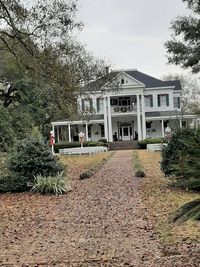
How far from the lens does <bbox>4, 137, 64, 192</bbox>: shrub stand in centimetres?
1488

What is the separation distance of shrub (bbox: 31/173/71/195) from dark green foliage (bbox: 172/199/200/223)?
367 inches

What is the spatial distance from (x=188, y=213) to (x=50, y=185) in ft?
32.0

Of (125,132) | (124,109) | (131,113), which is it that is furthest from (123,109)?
(125,132)

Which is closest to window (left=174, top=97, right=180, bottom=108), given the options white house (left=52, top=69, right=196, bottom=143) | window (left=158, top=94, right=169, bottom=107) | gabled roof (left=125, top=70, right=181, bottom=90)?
white house (left=52, top=69, right=196, bottom=143)

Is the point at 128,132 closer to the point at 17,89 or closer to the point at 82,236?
the point at 17,89

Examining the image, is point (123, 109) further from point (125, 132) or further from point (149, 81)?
point (149, 81)

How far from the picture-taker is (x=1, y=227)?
9383mm

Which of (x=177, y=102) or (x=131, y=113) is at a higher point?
(x=177, y=102)

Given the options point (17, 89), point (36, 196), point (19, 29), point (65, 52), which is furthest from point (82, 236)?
point (17, 89)

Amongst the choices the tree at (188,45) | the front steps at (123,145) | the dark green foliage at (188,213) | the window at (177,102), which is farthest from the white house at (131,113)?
the dark green foliage at (188,213)

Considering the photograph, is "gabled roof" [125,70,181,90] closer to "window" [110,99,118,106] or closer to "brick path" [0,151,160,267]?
"window" [110,99,118,106]

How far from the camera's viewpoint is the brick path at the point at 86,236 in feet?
A: 21.4

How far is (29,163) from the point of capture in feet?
49.6

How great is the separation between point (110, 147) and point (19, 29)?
36719 mm
